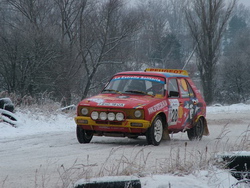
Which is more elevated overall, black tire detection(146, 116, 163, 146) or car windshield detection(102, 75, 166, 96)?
car windshield detection(102, 75, 166, 96)

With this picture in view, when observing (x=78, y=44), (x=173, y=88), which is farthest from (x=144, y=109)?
(x=78, y=44)

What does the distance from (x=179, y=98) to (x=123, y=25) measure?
27.1 m

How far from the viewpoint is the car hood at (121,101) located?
1089 centimetres

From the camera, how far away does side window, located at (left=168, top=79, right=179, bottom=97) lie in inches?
474

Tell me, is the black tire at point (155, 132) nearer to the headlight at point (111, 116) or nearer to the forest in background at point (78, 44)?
the headlight at point (111, 116)

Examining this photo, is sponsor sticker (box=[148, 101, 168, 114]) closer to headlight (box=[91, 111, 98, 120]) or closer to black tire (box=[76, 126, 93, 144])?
headlight (box=[91, 111, 98, 120])

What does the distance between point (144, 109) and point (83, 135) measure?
1.67 meters

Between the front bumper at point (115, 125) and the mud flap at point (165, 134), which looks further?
the mud flap at point (165, 134)

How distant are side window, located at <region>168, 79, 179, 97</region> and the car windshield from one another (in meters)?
0.19

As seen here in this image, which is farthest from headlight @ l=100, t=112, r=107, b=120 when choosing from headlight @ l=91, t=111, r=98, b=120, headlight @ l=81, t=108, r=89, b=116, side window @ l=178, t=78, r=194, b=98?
side window @ l=178, t=78, r=194, b=98

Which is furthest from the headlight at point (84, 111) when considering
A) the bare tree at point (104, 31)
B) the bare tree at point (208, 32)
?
the bare tree at point (208, 32)

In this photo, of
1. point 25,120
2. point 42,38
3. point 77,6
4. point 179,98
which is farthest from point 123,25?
point 179,98

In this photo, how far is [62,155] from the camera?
31.1 ft

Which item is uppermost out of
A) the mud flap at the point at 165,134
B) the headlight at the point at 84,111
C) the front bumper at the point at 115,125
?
the headlight at the point at 84,111
